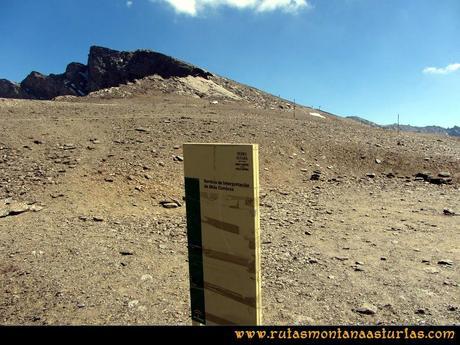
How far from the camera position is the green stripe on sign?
458 centimetres

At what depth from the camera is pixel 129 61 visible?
216ft

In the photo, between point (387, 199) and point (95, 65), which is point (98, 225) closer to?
point (387, 199)

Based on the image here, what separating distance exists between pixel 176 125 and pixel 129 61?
51.6 meters

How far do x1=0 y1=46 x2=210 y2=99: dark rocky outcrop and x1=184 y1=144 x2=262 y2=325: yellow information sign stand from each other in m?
48.7

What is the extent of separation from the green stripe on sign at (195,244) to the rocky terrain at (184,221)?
1.70m

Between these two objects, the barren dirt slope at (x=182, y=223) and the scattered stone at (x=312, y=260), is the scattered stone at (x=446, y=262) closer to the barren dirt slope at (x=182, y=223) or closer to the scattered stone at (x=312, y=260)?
the barren dirt slope at (x=182, y=223)

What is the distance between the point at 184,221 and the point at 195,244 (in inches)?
239

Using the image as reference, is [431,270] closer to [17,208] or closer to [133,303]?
[133,303]

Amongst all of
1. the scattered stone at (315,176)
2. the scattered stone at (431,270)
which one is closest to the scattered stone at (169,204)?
the scattered stone at (315,176)

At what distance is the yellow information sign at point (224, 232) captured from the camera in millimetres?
4051

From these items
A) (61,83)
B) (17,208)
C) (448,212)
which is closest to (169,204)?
(17,208)

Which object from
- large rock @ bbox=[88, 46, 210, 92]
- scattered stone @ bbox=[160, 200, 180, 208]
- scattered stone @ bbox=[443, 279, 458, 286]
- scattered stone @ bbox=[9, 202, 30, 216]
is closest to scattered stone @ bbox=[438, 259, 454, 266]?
scattered stone @ bbox=[443, 279, 458, 286]

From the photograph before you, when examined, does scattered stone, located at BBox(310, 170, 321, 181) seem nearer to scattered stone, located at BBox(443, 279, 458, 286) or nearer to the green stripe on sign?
scattered stone, located at BBox(443, 279, 458, 286)

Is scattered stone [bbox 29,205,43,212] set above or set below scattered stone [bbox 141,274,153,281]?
above
